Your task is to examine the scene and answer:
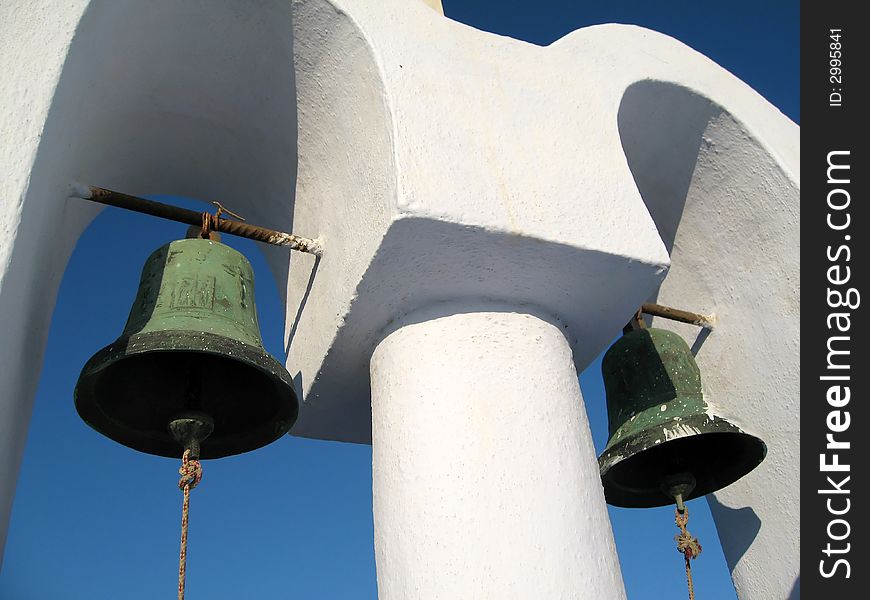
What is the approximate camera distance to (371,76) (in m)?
2.71

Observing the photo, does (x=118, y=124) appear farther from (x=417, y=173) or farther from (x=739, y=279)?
(x=739, y=279)

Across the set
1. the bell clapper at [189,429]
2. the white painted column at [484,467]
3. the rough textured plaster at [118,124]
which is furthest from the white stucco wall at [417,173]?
the bell clapper at [189,429]

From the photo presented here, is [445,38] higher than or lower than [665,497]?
higher

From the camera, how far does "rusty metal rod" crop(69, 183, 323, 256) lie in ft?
8.86

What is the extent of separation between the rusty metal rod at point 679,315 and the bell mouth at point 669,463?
51 cm

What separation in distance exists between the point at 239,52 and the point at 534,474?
67.3 inches

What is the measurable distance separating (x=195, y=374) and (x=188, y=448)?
34cm

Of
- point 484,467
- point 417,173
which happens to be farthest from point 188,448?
point 417,173

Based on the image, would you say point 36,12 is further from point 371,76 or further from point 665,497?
point 665,497

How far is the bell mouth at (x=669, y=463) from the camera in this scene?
284cm

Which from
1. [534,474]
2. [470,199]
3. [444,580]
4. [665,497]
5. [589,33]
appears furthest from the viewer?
[589,33]

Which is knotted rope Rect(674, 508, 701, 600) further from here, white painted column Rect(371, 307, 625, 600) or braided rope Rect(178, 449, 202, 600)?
braided rope Rect(178, 449, 202, 600)
